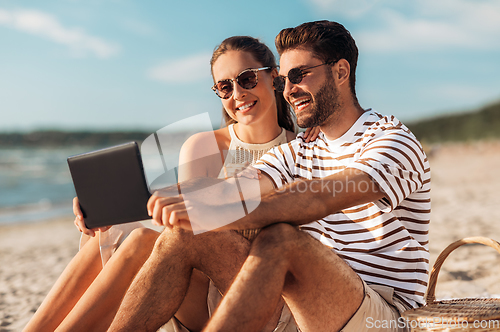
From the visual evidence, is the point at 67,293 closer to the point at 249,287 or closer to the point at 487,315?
the point at 249,287

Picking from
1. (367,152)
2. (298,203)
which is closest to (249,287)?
(298,203)

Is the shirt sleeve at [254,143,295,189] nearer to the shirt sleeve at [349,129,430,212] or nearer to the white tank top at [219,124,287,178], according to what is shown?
the white tank top at [219,124,287,178]

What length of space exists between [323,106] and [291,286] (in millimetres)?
1144

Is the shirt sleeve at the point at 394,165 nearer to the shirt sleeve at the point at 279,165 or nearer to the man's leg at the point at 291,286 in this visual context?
the man's leg at the point at 291,286

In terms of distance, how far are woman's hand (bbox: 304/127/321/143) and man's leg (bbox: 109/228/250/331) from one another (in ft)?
2.70

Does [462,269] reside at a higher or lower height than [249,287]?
lower

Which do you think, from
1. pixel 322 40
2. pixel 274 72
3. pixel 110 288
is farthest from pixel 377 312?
pixel 274 72

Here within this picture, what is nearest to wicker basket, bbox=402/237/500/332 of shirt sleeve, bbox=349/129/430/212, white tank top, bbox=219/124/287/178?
shirt sleeve, bbox=349/129/430/212

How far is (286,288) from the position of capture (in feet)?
6.02

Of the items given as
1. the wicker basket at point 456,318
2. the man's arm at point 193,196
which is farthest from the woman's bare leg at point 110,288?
the wicker basket at point 456,318

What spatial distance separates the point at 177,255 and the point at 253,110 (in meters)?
1.43

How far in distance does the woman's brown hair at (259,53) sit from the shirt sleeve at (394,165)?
1284 mm

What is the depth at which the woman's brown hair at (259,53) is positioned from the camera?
3188mm

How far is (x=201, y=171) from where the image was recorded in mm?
3074
